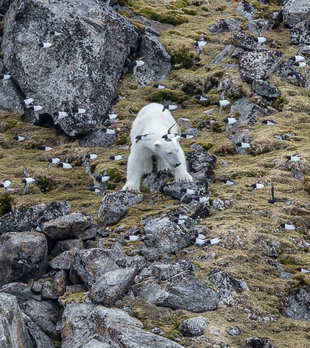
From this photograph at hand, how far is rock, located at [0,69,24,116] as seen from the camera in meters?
27.2

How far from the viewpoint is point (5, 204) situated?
20.8 meters

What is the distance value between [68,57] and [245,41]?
6.90 meters

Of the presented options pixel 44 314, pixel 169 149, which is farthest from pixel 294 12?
A: pixel 44 314

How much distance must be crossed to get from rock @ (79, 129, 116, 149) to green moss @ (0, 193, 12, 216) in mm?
4734

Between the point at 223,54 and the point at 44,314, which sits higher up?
the point at 223,54

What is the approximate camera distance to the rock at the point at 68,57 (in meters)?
25.5

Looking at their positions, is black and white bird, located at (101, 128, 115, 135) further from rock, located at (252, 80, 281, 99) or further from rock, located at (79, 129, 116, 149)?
rock, located at (252, 80, 281, 99)

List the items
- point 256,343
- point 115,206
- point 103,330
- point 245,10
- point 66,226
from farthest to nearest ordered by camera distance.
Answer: point 245,10 → point 115,206 → point 66,226 → point 256,343 → point 103,330

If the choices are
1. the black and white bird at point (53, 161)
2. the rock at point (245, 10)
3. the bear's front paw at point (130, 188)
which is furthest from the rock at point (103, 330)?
the rock at point (245, 10)

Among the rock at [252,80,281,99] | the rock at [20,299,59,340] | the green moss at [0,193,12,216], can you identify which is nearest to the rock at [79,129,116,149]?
the green moss at [0,193,12,216]

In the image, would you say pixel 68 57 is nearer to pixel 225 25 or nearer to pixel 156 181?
pixel 156 181

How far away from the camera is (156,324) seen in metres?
13.5

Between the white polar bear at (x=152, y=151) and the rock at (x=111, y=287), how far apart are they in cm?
631

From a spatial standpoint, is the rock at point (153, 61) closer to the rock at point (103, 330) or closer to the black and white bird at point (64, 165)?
the black and white bird at point (64, 165)
